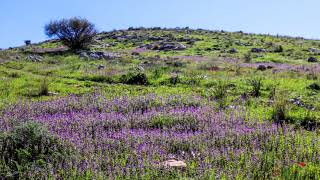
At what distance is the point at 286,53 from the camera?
48500mm

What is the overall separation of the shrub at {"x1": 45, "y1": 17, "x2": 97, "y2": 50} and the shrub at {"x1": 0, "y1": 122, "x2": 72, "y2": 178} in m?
43.1

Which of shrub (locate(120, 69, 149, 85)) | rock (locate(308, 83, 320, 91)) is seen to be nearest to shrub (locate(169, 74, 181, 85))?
shrub (locate(120, 69, 149, 85))

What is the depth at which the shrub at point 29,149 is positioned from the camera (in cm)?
739

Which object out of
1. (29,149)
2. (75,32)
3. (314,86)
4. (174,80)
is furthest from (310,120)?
(75,32)

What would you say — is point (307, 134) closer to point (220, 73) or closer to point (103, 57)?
point (220, 73)

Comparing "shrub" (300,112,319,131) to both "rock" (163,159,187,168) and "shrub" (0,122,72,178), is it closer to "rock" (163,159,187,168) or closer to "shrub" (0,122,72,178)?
"rock" (163,159,187,168)

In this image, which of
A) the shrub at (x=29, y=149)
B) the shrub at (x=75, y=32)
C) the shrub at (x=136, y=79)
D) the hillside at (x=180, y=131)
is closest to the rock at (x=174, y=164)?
the hillside at (x=180, y=131)

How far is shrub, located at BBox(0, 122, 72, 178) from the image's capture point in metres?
7.39

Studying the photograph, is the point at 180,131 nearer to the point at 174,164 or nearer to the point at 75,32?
the point at 174,164

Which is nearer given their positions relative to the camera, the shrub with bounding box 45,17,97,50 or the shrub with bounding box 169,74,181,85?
the shrub with bounding box 169,74,181,85

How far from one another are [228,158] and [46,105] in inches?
273

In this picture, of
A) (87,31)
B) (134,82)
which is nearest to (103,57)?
(87,31)

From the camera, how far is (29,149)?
25.7 feet

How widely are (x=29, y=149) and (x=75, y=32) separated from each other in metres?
44.1
